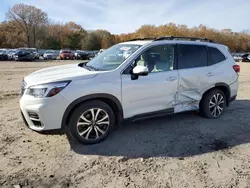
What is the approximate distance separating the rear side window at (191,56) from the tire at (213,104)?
0.70m

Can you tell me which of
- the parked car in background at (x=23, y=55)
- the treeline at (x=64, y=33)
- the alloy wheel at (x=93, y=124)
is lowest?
the alloy wheel at (x=93, y=124)

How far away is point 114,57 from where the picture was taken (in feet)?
14.2

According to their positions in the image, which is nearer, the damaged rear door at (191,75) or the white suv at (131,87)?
the white suv at (131,87)

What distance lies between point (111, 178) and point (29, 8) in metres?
68.8

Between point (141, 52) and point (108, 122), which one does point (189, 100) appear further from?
point (108, 122)

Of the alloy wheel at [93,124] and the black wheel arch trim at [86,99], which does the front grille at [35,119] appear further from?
the alloy wheel at [93,124]

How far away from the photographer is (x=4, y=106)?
594 cm

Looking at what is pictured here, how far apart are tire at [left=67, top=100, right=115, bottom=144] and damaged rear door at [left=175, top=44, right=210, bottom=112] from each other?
1488 millimetres

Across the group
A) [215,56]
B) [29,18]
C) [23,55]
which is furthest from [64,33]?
[215,56]

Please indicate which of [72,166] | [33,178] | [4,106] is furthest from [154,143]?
[4,106]

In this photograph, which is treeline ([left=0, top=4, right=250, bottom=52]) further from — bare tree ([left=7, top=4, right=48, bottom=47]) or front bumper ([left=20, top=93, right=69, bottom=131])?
front bumper ([left=20, top=93, right=69, bottom=131])

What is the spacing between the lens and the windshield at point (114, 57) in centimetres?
404

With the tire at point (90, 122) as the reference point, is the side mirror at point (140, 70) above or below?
above

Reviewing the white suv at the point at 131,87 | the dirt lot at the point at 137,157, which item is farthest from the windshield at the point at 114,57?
the dirt lot at the point at 137,157
